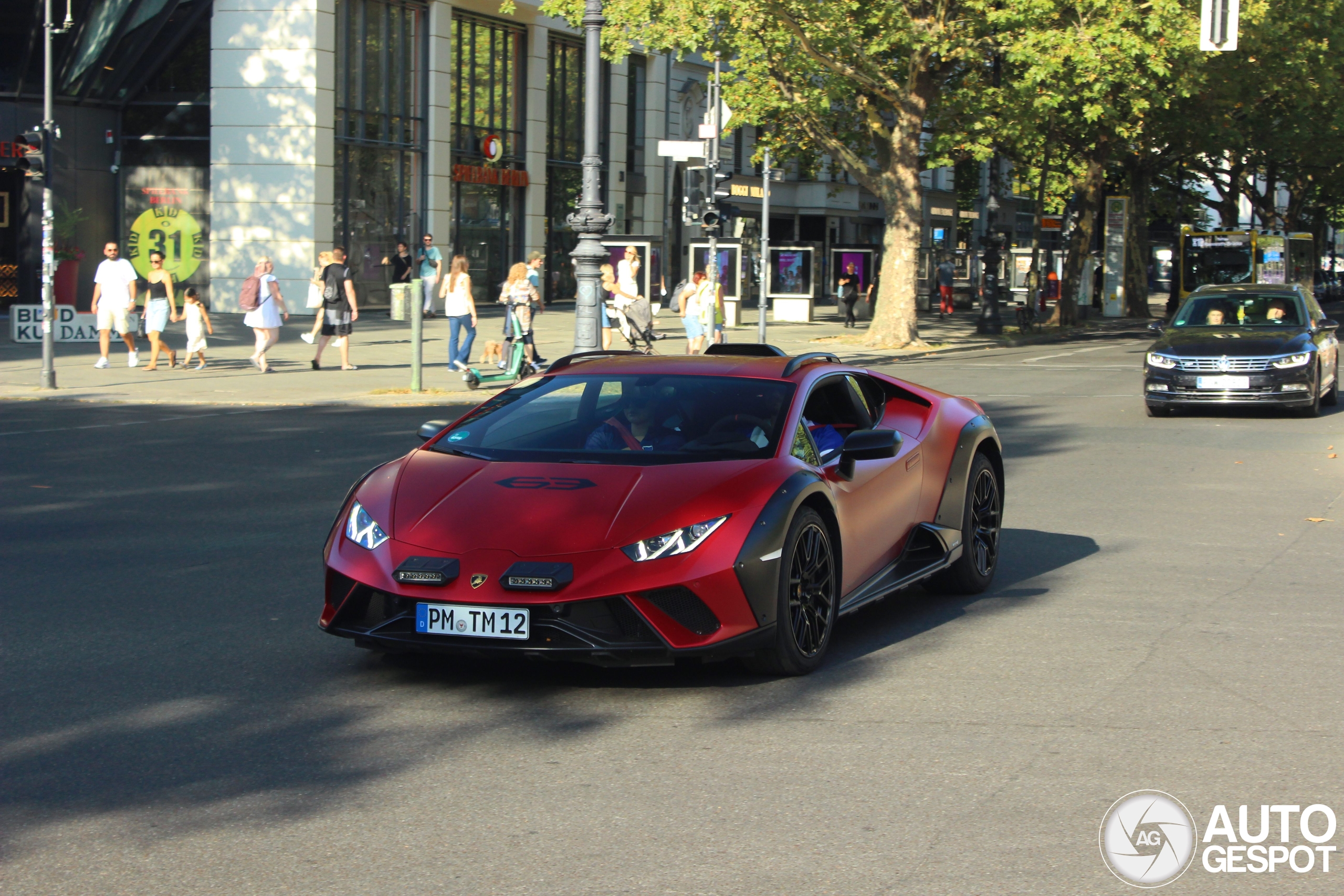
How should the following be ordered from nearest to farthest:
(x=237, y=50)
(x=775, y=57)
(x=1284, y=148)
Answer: (x=775, y=57) < (x=237, y=50) < (x=1284, y=148)

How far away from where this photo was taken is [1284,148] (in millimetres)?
50469

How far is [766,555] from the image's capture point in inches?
232

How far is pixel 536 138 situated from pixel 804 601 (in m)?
36.4

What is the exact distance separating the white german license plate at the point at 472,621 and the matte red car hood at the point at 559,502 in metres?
0.23

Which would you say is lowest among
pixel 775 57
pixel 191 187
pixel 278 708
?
pixel 278 708

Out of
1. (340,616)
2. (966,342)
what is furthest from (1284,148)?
(340,616)

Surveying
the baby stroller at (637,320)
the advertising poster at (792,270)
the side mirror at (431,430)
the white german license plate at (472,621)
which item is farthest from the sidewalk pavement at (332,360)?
the white german license plate at (472,621)

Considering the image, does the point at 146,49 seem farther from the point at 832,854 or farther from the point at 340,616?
the point at 832,854

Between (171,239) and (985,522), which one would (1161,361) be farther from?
(171,239)

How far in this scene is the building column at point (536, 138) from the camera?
4091 cm

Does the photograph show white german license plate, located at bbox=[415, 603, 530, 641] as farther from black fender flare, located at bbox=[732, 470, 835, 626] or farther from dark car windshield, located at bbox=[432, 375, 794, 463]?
dark car windshield, located at bbox=[432, 375, 794, 463]

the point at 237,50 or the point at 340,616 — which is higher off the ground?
the point at 237,50

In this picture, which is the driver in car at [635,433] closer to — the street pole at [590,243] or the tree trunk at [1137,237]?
the street pole at [590,243]

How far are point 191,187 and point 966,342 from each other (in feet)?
58.4
